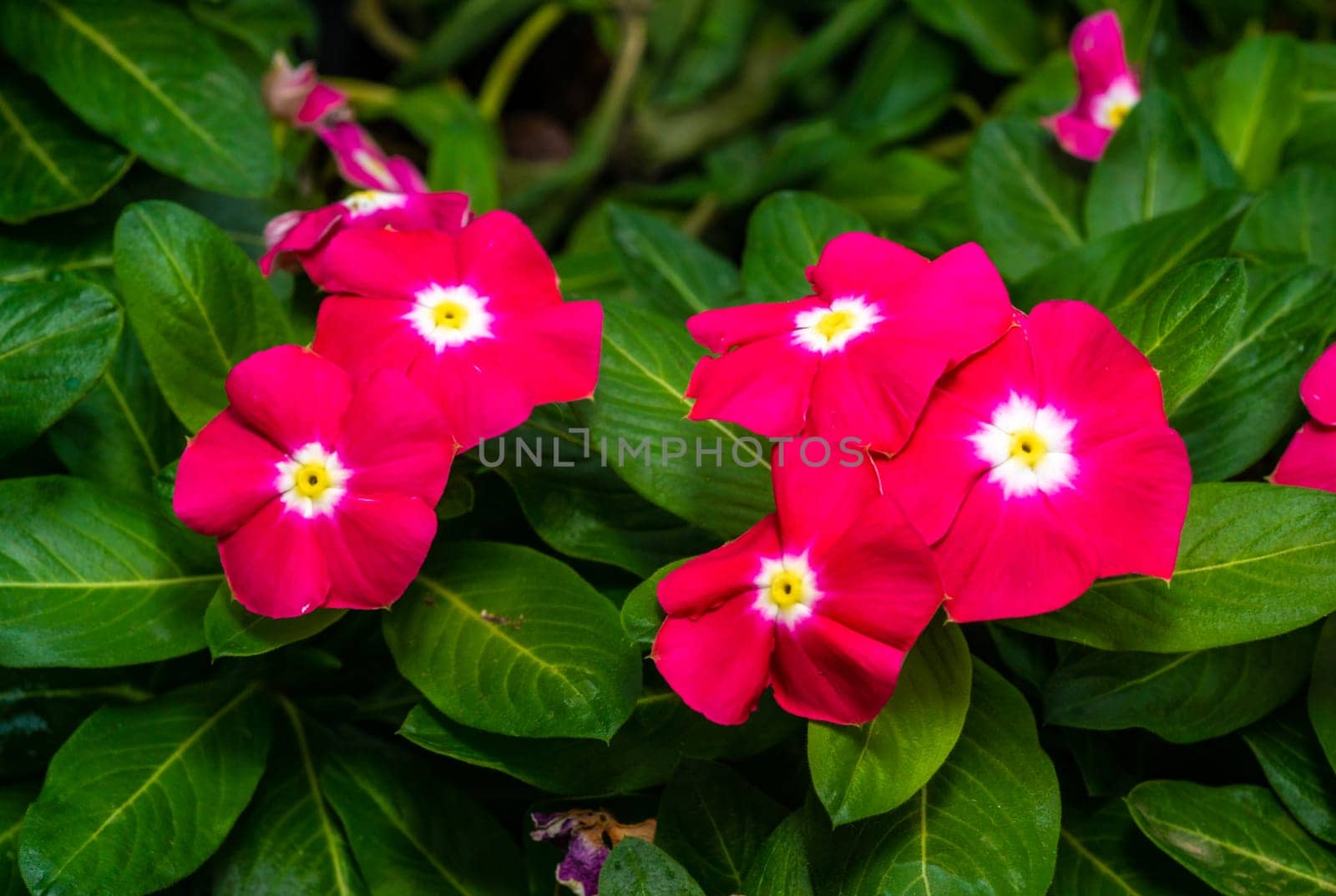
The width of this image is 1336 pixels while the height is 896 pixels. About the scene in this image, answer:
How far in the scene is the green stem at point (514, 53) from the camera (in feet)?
7.12

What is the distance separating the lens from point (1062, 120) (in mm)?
1440

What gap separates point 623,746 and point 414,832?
9.5 inches

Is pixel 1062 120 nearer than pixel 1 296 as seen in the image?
No

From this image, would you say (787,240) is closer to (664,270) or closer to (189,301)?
(664,270)

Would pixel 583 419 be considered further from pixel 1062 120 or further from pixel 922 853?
pixel 1062 120

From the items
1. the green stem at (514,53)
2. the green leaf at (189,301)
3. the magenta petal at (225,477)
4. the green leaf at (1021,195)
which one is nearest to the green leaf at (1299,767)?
the green leaf at (1021,195)

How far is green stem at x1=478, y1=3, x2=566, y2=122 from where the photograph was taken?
2.17m

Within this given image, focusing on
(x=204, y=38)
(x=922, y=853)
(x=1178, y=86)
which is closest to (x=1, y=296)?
(x=204, y=38)

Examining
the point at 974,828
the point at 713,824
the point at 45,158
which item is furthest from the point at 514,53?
the point at 974,828

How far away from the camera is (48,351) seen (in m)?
1.05

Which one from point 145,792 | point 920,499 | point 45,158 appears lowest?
point 145,792

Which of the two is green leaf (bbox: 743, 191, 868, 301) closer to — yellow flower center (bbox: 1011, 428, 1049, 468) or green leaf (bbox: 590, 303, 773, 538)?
green leaf (bbox: 590, 303, 773, 538)

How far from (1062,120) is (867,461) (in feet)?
2.79

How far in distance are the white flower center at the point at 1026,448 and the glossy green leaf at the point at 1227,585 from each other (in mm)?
171
